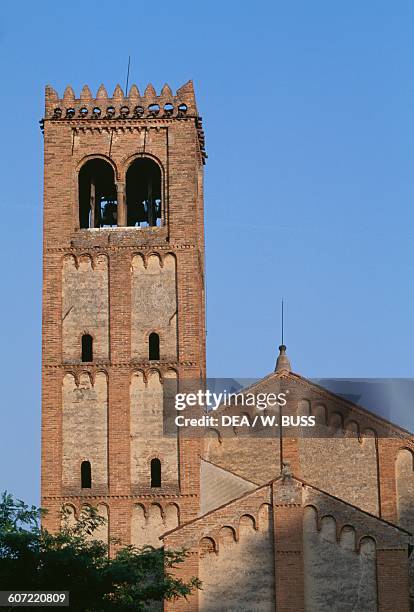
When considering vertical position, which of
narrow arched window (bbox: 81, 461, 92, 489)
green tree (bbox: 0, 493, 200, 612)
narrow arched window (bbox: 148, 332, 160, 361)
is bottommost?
green tree (bbox: 0, 493, 200, 612)

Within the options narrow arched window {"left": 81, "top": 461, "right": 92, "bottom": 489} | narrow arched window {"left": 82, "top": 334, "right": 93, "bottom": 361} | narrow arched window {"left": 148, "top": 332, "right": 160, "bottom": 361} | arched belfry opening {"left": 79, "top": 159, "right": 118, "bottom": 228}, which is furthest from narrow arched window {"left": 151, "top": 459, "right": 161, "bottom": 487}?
arched belfry opening {"left": 79, "top": 159, "right": 118, "bottom": 228}

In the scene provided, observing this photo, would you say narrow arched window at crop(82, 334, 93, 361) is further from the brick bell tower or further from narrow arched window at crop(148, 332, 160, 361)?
narrow arched window at crop(148, 332, 160, 361)

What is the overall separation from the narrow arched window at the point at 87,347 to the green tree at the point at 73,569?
9.48 meters

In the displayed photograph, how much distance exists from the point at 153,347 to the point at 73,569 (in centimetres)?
1180

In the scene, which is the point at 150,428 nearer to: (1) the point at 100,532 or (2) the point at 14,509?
(1) the point at 100,532

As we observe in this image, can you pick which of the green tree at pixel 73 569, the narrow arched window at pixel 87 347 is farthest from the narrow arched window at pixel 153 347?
the green tree at pixel 73 569

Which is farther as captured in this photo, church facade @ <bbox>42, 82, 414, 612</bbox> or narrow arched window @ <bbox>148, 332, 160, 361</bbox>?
narrow arched window @ <bbox>148, 332, 160, 361</bbox>

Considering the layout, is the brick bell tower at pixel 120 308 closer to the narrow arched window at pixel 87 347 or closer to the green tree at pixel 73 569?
the narrow arched window at pixel 87 347

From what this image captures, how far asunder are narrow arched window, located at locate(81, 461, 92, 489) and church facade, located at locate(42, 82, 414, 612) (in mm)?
37

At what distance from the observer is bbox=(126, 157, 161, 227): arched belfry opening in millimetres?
47281

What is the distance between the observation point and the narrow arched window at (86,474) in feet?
144

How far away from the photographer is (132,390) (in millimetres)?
44531

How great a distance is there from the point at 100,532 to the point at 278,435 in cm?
573

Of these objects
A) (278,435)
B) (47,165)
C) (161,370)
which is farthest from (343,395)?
(47,165)
